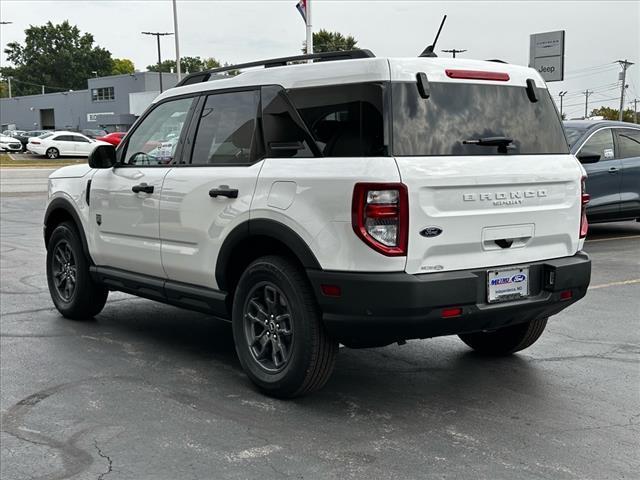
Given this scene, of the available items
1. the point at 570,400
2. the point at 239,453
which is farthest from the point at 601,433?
the point at 239,453

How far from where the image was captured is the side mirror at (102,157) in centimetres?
628

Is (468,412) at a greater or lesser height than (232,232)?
lesser

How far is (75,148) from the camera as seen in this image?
4400 cm

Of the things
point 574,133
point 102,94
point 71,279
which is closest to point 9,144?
point 102,94

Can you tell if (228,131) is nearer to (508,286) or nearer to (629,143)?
(508,286)

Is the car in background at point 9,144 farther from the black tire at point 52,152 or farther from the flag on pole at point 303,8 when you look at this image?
the flag on pole at point 303,8

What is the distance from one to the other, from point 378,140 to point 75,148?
4237 cm

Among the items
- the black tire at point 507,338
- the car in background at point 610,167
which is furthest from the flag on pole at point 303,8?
the black tire at point 507,338

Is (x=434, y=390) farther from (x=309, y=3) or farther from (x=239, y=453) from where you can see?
(x=309, y=3)

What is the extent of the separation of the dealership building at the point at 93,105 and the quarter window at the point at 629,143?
200 feet

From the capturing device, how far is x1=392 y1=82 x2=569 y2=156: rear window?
4.33 meters

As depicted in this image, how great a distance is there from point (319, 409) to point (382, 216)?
1.27 meters

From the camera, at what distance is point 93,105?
3366 inches

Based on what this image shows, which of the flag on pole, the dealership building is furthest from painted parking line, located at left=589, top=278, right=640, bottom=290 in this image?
the dealership building
